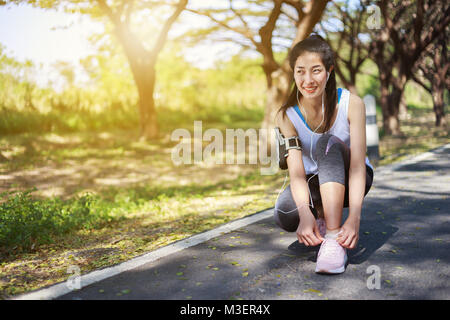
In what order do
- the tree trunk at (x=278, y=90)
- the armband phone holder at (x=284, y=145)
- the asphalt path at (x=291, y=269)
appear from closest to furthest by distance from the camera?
1. the asphalt path at (x=291, y=269)
2. the armband phone holder at (x=284, y=145)
3. the tree trunk at (x=278, y=90)

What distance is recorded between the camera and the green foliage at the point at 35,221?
14.8 feet

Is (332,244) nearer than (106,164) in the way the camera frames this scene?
Yes

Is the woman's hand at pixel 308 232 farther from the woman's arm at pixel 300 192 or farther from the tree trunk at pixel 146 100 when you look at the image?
the tree trunk at pixel 146 100

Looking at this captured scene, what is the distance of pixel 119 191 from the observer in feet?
27.2

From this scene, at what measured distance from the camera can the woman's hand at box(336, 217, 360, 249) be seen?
317 centimetres

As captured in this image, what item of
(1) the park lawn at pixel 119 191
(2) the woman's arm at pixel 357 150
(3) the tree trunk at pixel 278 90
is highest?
(3) the tree trunk at pixel 278 90

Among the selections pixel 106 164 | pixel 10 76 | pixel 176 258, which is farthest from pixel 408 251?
pixel 10 76

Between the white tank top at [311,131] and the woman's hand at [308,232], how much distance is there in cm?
50

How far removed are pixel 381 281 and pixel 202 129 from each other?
631 inches

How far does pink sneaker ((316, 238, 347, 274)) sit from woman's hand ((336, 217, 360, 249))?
0.07m

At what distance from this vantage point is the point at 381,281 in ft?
10.4

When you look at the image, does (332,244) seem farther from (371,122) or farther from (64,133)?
(64,133)

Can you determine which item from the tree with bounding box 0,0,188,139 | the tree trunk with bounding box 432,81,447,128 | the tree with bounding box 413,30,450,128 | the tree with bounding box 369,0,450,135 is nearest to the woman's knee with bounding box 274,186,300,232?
the tree with bounding box 0,0,188,139

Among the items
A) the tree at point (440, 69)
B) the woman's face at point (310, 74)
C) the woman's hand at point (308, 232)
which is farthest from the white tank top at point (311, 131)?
the tree at point (440, 69)
